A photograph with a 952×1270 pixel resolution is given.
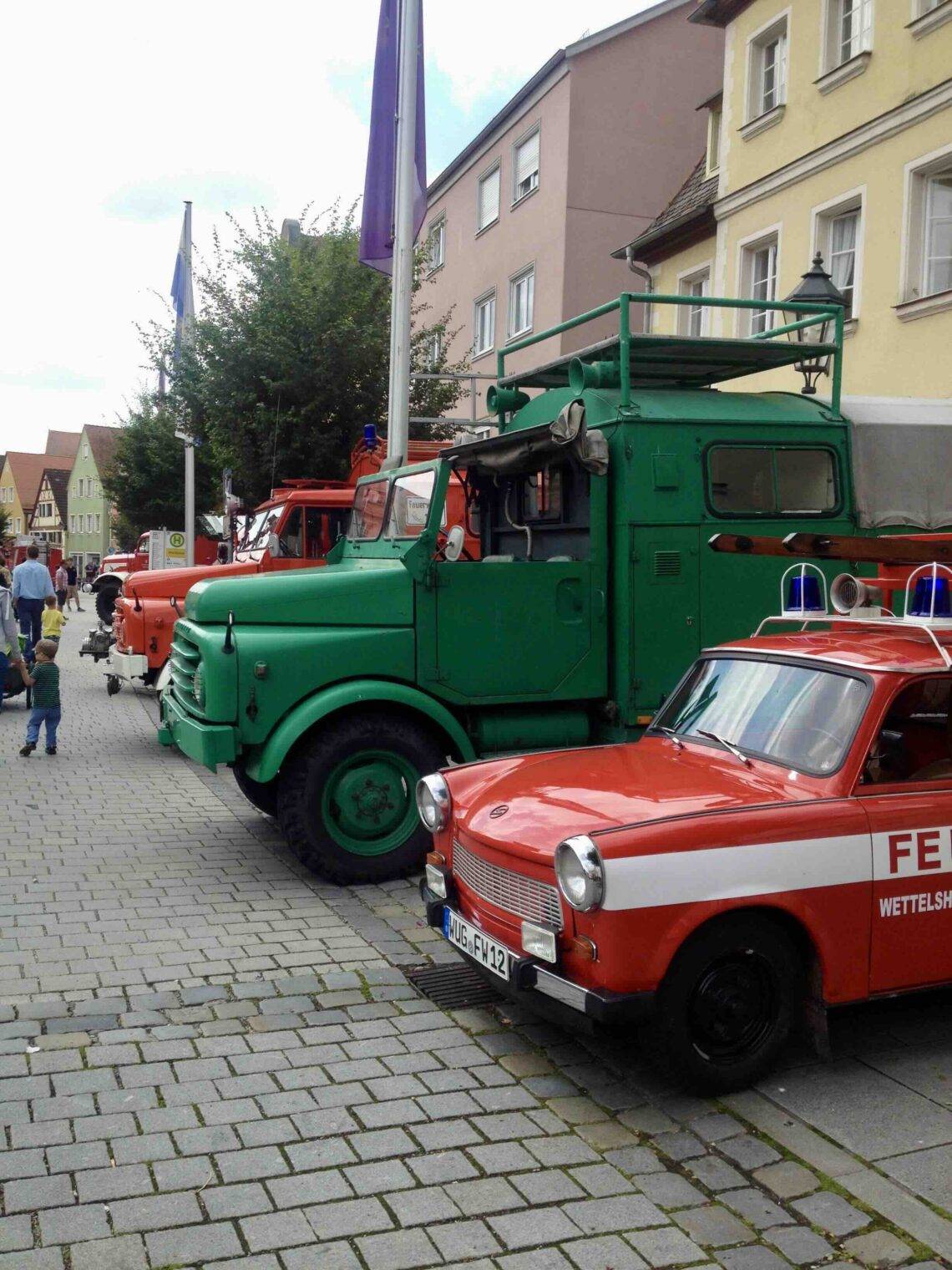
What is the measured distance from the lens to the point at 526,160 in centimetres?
2491

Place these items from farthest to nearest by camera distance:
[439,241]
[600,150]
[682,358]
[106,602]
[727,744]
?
[439,241]
[600,150]
[106,602]
[682,358]
[727,744]

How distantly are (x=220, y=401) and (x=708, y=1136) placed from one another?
55.9 ft

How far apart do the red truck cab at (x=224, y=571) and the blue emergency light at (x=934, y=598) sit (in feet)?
27.3

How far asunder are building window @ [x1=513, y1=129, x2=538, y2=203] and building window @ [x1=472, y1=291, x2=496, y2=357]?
2192 mm

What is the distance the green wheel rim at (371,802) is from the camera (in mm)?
6891

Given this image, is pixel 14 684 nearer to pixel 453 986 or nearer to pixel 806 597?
pixel 453 986

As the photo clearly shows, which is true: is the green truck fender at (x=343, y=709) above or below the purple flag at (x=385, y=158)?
below

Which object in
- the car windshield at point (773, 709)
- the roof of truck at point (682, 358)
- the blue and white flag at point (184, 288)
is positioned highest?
the blue and white flag at point (184, 288)

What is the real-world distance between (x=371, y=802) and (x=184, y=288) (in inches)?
704

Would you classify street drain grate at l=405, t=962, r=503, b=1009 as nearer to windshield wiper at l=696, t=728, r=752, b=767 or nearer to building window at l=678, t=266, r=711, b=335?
windshield wiper at l=696, t=728, r=752, b=767

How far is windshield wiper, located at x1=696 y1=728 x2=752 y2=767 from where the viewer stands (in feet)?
15.8

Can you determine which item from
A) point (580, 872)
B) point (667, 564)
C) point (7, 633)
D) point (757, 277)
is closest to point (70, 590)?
point (757, 277)

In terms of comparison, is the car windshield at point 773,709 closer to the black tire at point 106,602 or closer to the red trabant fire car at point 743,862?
the red trabant fire car at point 743,862

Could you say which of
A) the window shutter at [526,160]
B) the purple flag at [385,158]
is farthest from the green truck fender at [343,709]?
the window shutter at [526,160]
